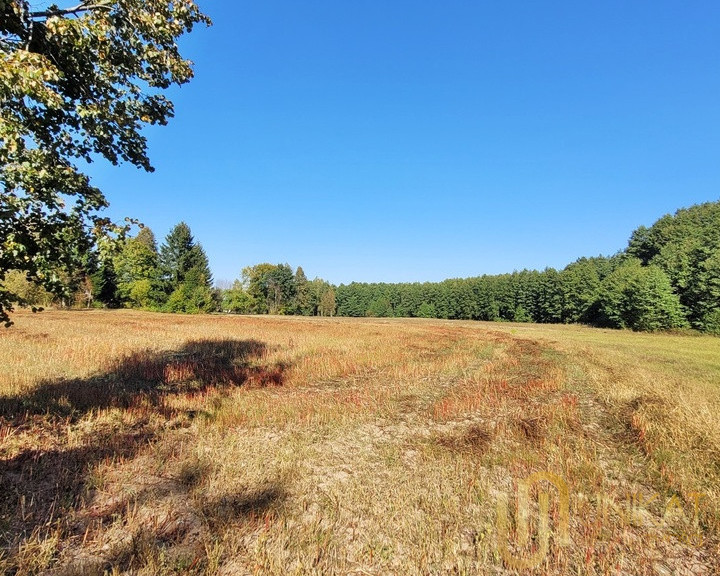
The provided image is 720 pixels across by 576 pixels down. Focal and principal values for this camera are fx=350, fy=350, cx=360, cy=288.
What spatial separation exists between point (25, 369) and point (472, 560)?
13765mm

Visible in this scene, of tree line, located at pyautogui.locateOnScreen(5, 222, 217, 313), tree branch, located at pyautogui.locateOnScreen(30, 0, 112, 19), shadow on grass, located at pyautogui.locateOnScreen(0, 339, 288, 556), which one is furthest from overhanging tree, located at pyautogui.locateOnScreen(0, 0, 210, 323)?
tree line, located at pyautogui.locateOnScreen(5, 222, 217, 313)

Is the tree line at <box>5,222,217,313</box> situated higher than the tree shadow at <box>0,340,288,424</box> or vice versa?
the tree line at <box>5,222,217,313</box>

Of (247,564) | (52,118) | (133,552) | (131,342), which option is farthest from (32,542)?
(131,342)

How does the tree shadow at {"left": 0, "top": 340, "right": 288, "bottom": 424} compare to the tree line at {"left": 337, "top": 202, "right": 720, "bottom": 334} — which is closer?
the tree shadow at {"left": 0, "top": 340, "right": 288, "bottom": 424}

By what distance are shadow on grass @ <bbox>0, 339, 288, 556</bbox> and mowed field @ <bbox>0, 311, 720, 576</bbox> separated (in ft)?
0.13

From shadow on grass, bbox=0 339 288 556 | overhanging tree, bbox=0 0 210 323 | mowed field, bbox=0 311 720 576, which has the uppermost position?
overhanging tree, bbox=0 0 210 323

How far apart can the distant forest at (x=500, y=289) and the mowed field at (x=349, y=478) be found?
21774mm

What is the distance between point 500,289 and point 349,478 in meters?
96.8

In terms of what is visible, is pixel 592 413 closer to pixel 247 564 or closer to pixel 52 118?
pixel 247 564

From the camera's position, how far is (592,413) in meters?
9.64

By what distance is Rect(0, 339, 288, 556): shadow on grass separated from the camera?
4.30 metres

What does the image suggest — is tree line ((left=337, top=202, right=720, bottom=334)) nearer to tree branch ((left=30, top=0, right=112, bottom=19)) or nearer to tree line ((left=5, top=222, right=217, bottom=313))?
tree line ((left=5, top=222, right=217, bottom=313))

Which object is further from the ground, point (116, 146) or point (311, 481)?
point (116, 146)

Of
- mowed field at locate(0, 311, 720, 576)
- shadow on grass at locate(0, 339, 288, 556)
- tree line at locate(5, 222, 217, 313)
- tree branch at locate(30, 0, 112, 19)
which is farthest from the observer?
tree line at locate(5, 222, 217, 313)
